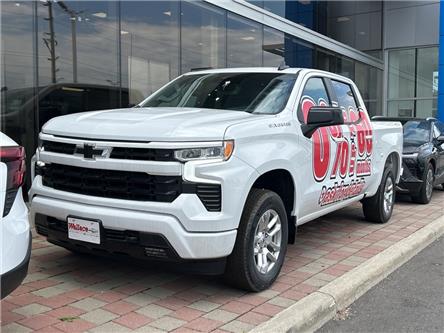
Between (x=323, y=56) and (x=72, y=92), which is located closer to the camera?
(x=72, y=92)

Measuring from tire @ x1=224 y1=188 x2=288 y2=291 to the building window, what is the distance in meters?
22.3

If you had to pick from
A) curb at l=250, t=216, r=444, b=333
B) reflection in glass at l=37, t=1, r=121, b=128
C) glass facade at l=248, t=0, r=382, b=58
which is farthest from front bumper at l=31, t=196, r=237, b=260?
glass facade at l=248, t=0, r=382, b=58

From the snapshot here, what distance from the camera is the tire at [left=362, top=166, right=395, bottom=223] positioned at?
7.32 metres

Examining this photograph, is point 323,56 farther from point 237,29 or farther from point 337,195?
point 337,195

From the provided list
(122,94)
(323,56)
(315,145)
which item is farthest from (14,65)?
(323,56)

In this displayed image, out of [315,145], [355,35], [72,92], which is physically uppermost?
[355,35]

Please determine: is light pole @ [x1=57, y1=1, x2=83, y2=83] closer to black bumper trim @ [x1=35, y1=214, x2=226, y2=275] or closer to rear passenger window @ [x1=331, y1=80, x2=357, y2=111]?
rear passenger window @ [x1=331, y1=80, x2=357, y2=111]

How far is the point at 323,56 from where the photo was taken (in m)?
19.9

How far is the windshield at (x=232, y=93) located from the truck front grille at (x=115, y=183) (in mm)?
1418

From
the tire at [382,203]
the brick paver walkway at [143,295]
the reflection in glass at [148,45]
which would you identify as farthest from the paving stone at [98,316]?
the reflection in glass at [148,45]

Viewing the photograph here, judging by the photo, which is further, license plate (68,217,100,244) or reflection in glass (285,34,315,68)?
reflection in glass (285,34,315,68)

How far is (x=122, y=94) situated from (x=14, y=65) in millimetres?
2393

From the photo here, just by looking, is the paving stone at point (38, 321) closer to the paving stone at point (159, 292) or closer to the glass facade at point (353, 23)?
the paving stone at point (159, 292)

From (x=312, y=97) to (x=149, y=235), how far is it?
2.56 metres
